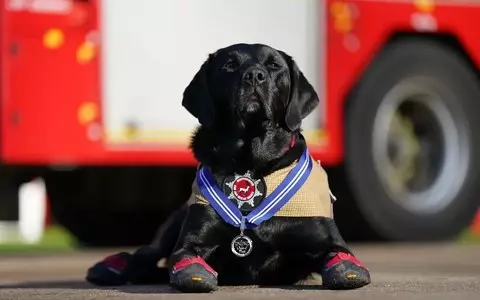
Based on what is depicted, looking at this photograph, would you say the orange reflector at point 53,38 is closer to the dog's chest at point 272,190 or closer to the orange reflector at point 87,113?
the orange reflector at point 87,113

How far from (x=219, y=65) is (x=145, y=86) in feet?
11.0

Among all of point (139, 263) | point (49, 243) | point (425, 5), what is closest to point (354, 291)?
point (139, 263)

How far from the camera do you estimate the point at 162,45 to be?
366 inches

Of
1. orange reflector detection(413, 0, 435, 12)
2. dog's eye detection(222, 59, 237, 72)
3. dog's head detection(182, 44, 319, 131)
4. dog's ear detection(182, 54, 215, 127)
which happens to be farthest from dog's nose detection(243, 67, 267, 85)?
orange reflector detection(413, 0, 435, 12)

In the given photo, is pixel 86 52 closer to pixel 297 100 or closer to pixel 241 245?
pixel 297 100

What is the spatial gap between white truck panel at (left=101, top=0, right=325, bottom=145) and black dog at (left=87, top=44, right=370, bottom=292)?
3.16m

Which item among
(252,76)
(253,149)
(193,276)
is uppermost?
(252,76)

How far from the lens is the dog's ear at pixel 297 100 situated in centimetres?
593

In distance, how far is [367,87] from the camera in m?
10.1

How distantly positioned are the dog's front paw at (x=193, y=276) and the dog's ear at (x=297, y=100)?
0.72 metres

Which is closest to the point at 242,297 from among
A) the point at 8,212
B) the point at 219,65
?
the point at 219,65

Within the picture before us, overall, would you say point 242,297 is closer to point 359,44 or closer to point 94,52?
point 94,52

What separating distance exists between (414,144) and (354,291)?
193 inches

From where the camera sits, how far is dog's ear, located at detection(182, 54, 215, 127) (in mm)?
5922
